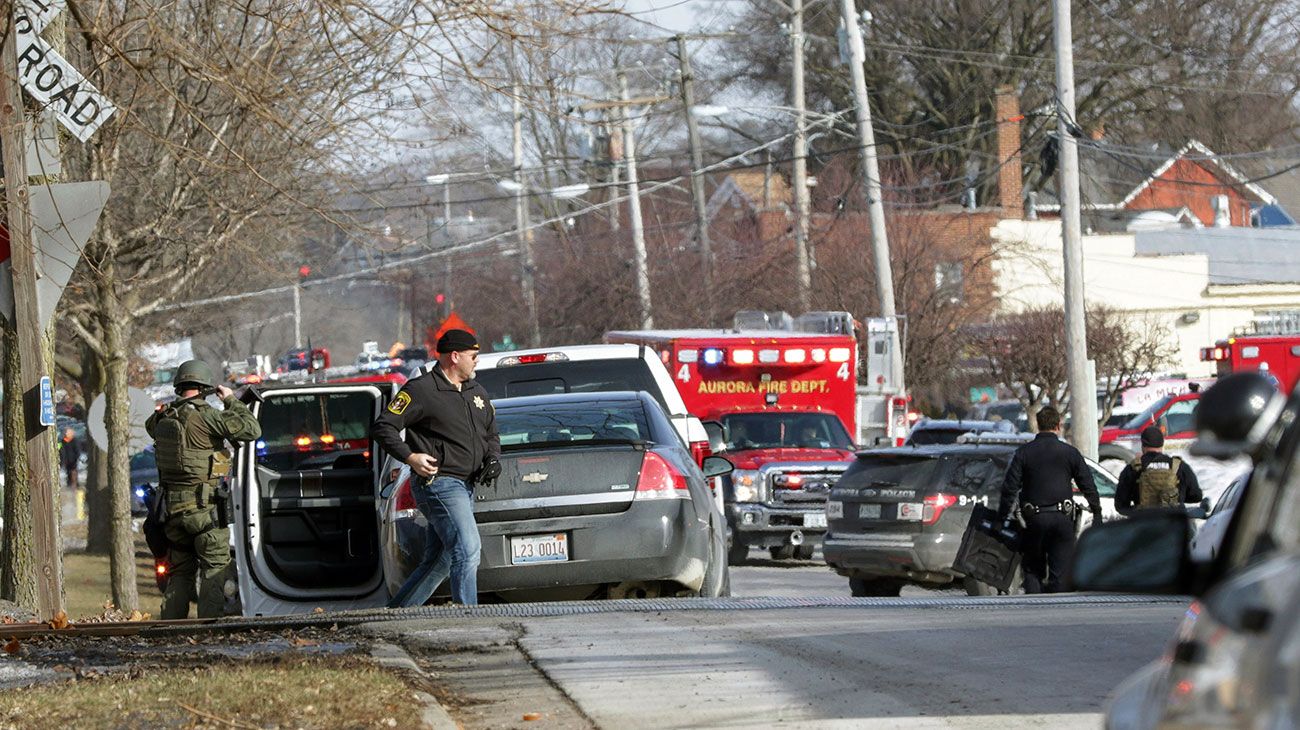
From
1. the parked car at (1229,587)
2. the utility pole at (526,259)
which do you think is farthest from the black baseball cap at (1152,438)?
the utility pole at (526,259)

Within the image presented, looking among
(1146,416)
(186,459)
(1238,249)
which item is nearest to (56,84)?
(186,459)

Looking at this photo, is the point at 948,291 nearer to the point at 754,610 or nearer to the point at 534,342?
the point at 534,342

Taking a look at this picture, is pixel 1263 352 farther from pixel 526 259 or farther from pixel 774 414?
pixel 526 259

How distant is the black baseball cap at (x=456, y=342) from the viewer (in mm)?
10508

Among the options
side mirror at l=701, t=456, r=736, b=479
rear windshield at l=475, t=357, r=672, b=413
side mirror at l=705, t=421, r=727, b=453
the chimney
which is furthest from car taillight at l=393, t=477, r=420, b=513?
the chimney

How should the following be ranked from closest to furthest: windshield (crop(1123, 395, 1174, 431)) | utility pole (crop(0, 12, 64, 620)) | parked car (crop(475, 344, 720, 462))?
utility pole (crop(0, 12, 64, 620)) < parked car (crop(475, 344, 720, 462)) < windshield (crop(1123, 395, 1174, 431))

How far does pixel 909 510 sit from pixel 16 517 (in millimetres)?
7123

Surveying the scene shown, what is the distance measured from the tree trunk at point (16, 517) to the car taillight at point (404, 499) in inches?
149

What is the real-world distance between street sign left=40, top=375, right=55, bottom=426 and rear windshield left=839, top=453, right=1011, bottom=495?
23.6ft

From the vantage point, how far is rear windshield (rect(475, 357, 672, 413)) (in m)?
15.2

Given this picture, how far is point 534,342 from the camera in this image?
48156 millimetres

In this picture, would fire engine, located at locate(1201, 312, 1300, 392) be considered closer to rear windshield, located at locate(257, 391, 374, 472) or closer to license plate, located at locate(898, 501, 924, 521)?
license plate, located at locate(898, 501, 924, 521)

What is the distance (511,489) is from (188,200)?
32.0 ft

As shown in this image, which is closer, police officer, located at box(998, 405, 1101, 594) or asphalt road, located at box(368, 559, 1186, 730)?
asphalt road, located at box(368, 559, 1186, 730)
